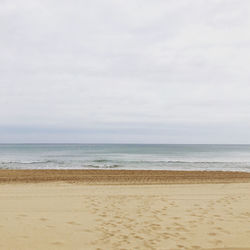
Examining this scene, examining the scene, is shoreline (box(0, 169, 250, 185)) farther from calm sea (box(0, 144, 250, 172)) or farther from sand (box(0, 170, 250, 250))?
calm sea (box(0, 144, 250, 172))

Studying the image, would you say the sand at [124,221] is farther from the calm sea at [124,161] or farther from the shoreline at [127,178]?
the calm sea at [124,161]

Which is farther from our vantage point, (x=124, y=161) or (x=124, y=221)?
(x=124, y=161)

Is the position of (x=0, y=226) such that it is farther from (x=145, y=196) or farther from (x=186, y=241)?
(x=145, y=196)

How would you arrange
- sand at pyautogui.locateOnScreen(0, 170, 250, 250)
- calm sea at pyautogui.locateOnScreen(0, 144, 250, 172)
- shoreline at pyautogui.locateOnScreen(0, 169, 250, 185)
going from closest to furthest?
sand at pyautogui.locateOnScreen(0, 170, 250, 250), shoreline at pyautogui.locateOnScreen(0, 169, 250, 185), calm sea at pyautogui.locateOnScreen(0, 144, 250, 172)

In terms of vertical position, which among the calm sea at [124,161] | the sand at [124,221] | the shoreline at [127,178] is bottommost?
the calm sea at [124,161]

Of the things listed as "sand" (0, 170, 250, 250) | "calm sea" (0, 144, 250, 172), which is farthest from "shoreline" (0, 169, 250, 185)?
"calm sea" (0, 144, 250, 172)

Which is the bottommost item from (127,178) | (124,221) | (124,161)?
(124,161)

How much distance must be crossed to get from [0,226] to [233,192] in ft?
29.4

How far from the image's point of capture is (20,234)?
5.67 m

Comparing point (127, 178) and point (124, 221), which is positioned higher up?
point (124, 221)

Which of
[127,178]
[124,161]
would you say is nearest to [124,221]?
[127,178]

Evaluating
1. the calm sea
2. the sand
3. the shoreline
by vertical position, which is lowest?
the calm sea

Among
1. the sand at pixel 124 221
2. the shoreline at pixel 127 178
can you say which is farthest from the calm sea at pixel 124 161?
the sand at pixel 124 221

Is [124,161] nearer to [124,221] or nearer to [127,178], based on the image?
[127,178]
